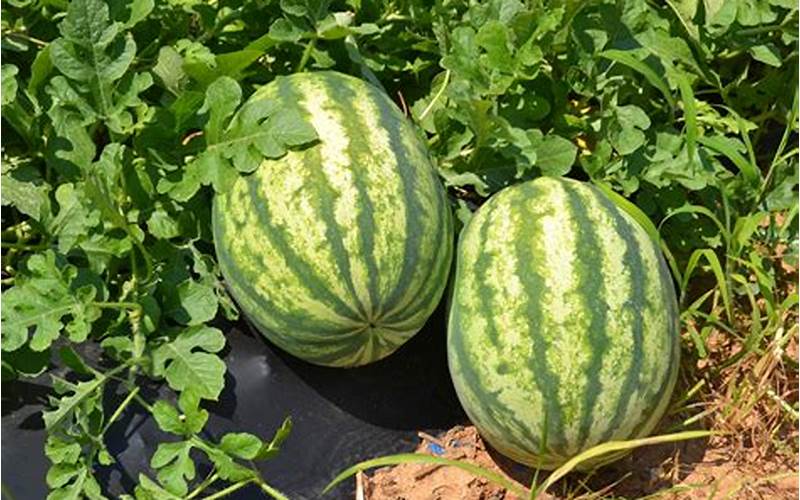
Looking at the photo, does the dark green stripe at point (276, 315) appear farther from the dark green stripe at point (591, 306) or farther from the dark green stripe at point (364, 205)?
the dark green stripe at point (591, 306)

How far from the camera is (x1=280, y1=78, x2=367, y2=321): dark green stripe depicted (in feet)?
8.64

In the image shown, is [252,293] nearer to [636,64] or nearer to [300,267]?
[300,267]

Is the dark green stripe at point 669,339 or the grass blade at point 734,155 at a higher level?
the grass blade at point 734,155

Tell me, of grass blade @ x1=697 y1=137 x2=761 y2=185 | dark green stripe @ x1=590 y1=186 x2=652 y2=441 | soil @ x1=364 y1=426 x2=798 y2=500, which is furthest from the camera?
grass blade @ x1=697 y1=137 x2=761 y2=185

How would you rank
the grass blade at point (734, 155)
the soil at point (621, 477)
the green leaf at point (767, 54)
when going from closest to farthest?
the soil at point (621, 477) → the grass blade at point (734, 155) → the green leaf at point (767, 54)

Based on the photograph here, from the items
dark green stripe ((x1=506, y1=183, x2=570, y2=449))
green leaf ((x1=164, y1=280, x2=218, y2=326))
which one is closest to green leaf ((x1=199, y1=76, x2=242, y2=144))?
green leaf ((x1=164, y1=280, x2=218, y2=326))

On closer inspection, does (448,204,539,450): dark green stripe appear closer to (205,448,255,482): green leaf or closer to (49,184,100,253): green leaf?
(205,448,255,482): green leaf

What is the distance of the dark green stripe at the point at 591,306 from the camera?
2631mm

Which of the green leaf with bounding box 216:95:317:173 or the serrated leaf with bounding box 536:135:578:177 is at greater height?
the green leaf with bounding box 216:95:317:173

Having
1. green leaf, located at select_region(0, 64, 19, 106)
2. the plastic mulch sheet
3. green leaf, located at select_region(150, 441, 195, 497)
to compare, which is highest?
green leaf, located at select_region(0, 64, 19, 106)

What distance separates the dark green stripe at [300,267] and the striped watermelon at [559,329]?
272 mm

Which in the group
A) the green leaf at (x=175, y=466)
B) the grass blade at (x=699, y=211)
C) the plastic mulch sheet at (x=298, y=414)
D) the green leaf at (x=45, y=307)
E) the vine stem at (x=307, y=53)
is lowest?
the plastic mulch sheet at (x=298, y=414)

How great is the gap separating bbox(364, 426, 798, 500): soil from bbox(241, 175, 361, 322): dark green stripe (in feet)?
1.54

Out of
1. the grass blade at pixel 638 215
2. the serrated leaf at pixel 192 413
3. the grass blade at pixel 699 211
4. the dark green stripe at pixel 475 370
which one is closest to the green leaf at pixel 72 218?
the serrated leaf at pixel 192 413
